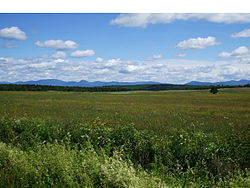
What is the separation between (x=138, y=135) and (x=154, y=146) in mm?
982

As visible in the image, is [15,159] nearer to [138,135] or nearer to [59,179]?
[59,179]

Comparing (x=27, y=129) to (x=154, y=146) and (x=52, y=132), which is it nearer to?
(x=52, y=132)

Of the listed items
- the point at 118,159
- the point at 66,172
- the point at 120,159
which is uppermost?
the point at 120,159

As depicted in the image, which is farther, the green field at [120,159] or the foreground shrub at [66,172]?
the green field at [120,159]

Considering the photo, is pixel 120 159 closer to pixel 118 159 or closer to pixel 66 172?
pixel 66 172

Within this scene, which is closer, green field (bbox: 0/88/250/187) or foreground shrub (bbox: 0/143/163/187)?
foreground shrub (bbox: 0/143/163/187)

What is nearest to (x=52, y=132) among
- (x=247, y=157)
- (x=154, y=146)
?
(x=154, y=146)

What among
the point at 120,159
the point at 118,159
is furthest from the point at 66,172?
the point at 118,159

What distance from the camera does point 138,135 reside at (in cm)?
1170

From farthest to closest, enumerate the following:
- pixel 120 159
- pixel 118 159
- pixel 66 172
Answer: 1. pixel 118 159
2. pixel 120 159
3. pixel 66 172

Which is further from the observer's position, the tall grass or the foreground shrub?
the tall grass

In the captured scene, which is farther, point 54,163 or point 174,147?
point 174,147

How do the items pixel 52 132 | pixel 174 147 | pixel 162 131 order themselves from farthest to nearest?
1. pixel 162 131
2. pixel 52 132
3. pixel 174 147

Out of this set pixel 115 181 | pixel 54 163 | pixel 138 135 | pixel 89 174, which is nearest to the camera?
pixel 115 181
